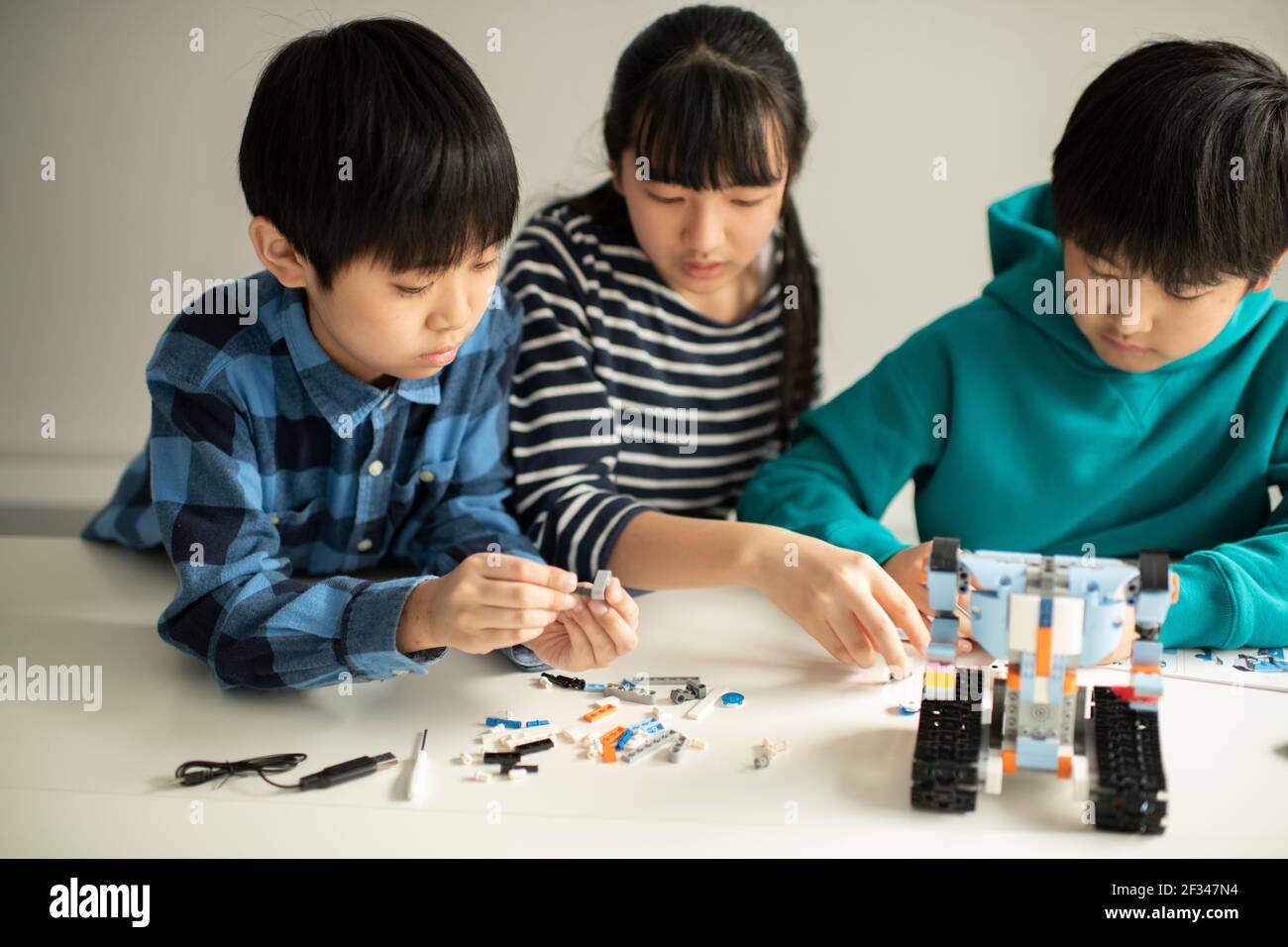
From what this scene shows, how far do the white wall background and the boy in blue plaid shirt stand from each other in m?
0.75

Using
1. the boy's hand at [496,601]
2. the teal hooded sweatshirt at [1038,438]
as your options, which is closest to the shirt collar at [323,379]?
the boy's hand at [496,601]

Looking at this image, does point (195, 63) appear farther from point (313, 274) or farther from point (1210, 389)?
point (1210, 389)

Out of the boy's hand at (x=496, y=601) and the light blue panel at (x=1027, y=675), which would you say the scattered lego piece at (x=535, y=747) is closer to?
the boy's hand at (x=496, y=601)

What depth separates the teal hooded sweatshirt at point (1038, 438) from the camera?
128cm

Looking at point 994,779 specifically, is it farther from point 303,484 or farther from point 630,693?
point 303,484

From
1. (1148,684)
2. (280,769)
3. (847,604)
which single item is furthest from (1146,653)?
(280,769)

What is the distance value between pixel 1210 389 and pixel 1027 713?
56 cm

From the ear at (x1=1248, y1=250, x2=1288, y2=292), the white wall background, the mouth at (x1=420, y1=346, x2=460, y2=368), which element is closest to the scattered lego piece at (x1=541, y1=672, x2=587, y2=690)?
the mouth at (x1=420, y1=346, x2=460, y2=368)

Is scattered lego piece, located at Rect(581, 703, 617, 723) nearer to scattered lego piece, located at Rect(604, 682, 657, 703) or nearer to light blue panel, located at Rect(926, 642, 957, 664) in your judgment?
scattered lego piece, located at Rect(604, 682, 657, 703)

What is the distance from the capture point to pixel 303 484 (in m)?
1.17

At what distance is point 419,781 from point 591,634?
7.1 inches

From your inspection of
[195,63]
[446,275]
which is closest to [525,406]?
[446,275]

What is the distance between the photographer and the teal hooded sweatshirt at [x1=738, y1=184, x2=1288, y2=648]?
4.18 ft
